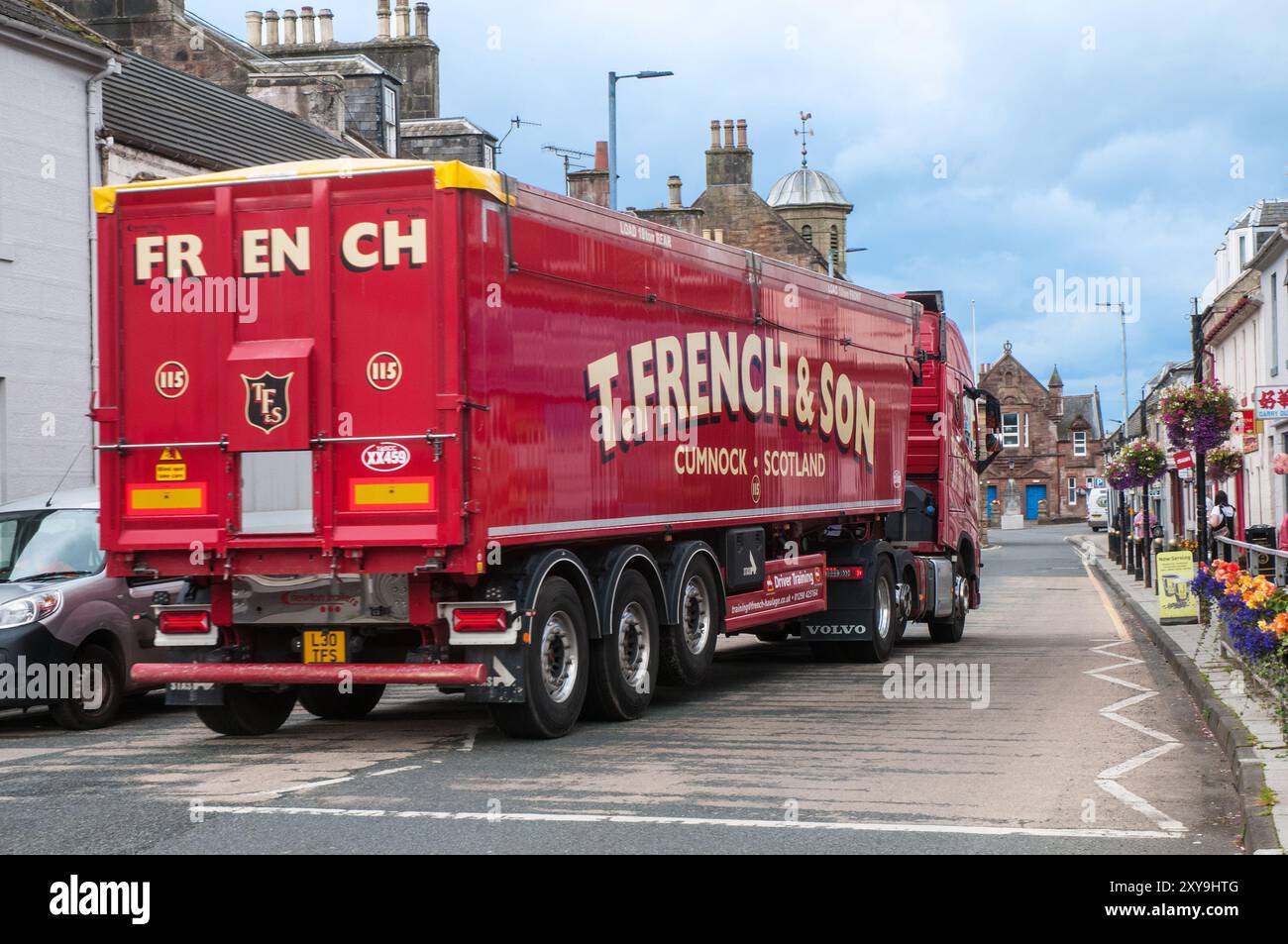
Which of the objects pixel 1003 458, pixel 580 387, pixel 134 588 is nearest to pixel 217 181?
pixel 580 387

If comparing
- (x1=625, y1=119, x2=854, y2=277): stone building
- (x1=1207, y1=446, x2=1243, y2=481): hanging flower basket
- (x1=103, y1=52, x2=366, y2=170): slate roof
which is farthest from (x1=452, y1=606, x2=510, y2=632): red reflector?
(x1=625, y1=119, x2=854, y2=277): stone building

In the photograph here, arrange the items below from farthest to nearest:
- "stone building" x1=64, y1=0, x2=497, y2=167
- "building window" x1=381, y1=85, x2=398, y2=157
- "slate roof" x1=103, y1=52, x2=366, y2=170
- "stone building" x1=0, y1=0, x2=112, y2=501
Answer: "building window" x1=381, y1=85, x2=398, y2=157, "stone building" x1=64, y1=0, x2=497, y2=167, "slate roof" x1=103, y1=52, x2=366, y2=170, "stone building" x1=0, y1=0, x2=112, y2=501

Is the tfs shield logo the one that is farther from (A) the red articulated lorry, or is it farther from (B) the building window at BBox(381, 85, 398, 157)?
(B) the building window at BBox(381, 85, 398, 157)

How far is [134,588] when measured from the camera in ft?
42.1

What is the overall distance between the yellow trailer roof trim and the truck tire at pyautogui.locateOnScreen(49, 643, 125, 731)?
359 centimetres

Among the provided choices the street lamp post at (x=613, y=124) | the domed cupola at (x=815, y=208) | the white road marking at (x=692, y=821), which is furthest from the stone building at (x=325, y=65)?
the domed cupola at (x=815, y=208)

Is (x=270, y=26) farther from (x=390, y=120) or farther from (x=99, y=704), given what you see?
(x=99, y=704)

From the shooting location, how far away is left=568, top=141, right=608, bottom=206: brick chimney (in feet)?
167

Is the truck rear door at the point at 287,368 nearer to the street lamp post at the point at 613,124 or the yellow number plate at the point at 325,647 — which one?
the yellow number plate at the point at 325,647

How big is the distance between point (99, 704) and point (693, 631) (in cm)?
467

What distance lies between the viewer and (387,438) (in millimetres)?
9930

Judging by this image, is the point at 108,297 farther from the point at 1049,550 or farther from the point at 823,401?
the point at 1049,550

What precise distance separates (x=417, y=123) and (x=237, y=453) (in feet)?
96.2

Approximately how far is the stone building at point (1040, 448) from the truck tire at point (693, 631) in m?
103
